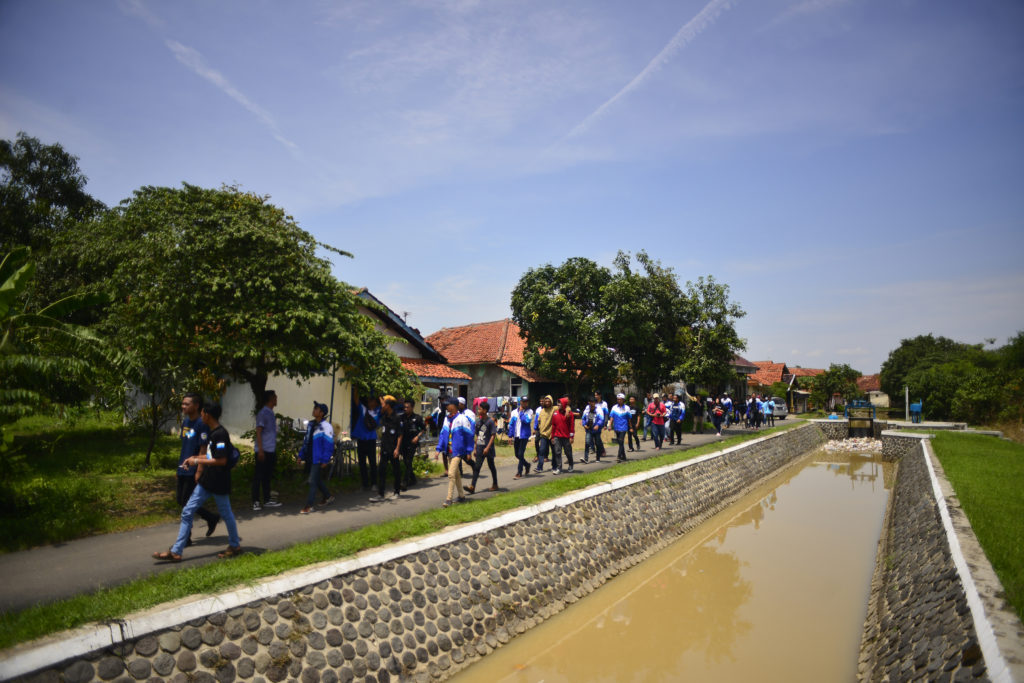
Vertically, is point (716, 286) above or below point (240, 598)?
above

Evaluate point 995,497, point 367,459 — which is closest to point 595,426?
point 367,459

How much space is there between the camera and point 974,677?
4645 millimetres

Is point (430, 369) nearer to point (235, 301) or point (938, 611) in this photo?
point (235, 301)

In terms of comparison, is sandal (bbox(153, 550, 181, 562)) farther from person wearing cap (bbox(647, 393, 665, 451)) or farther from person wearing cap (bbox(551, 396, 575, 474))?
person wearing cap (bbox(647, 393, 665, 451))

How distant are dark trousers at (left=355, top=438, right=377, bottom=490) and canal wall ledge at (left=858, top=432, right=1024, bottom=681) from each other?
8.48 m

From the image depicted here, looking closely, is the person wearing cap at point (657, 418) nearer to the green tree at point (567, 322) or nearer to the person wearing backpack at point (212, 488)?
the green tree at point (567, 322)

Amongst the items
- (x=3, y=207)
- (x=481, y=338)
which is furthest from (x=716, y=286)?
(x=3, y=207)

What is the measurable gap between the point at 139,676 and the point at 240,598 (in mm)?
945

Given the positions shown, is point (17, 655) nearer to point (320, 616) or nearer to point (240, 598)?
point (240, 598)

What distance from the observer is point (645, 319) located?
1194 inches

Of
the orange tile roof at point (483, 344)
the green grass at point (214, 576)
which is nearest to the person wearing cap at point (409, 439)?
the green grass at point (214, 576)

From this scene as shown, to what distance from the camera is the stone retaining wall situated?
17.3 feet

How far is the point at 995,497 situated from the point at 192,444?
14.4 meters

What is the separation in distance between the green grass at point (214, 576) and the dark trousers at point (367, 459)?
283 cm
